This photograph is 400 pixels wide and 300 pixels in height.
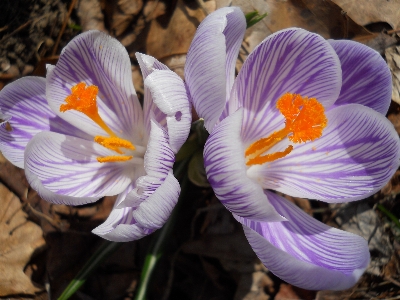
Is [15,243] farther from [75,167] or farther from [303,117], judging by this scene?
[303,117]

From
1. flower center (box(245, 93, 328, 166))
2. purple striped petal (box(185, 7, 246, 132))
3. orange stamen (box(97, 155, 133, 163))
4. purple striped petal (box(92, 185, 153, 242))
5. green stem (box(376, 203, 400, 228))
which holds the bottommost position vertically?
green stem (box(376, 203, 400, 228))

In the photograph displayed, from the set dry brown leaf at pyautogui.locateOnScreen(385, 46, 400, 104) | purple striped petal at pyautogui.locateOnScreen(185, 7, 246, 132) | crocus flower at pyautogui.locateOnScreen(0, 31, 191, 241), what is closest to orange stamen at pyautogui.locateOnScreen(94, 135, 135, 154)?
crocus flower at pyautogui.locateOnScreen(0, 31, 191, 241)

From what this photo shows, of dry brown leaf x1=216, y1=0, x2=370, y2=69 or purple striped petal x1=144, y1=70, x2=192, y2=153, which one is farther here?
dry brown leaf x1=216, y1=0, x2=370, y2=69

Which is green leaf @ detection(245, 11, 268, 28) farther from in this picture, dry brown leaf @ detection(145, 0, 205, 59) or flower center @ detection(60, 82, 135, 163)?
flower center @ detection(60, 82, 135, 163)

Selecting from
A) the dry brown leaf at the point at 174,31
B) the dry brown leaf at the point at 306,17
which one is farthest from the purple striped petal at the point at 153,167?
the dry brown leaf at the point at 306,17

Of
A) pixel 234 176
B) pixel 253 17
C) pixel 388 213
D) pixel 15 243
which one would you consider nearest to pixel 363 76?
pixel 253 17
